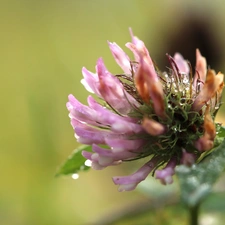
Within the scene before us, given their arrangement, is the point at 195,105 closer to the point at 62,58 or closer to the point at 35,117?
the point at 35,117

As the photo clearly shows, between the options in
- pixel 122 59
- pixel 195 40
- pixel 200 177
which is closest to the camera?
pixel 200 177

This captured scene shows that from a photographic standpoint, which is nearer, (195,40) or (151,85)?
(151,85)

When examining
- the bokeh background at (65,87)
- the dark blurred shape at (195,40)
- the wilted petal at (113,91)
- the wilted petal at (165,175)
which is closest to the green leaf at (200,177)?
the wilted petal at (165,175)

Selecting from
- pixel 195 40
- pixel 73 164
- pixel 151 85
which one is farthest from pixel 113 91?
pixel 195 40

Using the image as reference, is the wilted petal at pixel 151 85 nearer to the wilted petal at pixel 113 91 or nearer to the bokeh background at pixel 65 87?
the wilted petal at pixel 113 91

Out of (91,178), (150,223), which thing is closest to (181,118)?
(150,223)

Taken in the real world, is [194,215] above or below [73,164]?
below

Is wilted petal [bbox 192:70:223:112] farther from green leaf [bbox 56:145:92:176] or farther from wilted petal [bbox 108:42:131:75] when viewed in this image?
green leaf [bbox 56:145:92:176]

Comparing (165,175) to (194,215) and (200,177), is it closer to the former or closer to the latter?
(200,177)
